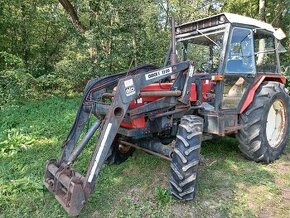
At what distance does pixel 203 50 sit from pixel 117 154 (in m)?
2.15

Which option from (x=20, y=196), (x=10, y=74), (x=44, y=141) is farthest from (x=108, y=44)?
(x=20, y=196)

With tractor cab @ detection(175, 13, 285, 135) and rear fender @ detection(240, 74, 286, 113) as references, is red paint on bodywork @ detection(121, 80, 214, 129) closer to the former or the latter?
tractor cab @ detection(175, 13, 285, 135)

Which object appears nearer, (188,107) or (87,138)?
(87,138)

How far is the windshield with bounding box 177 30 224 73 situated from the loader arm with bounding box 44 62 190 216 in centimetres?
92

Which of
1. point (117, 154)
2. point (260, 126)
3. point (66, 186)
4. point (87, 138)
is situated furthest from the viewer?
point (117, 154)

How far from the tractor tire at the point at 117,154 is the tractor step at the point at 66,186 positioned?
3.36 ft

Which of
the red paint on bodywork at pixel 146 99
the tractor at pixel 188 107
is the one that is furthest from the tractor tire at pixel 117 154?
the red paint on bodywork at pixel 146 99

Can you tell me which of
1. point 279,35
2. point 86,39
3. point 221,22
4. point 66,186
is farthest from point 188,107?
point 86,39

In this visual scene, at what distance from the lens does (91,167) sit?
126 inches

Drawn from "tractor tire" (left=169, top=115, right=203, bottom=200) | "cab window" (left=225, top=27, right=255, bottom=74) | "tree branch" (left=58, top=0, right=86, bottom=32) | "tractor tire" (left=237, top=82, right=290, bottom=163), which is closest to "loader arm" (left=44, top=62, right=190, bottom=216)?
"tractor tire" (left=169, top=115, right=203, bottom=200)

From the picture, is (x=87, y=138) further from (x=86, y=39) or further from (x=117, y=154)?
(x=86, y=39)

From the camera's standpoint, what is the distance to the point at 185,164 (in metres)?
3.55

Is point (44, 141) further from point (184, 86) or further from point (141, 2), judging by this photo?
point (141, 2)

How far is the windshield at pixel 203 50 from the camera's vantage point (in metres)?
4.66
